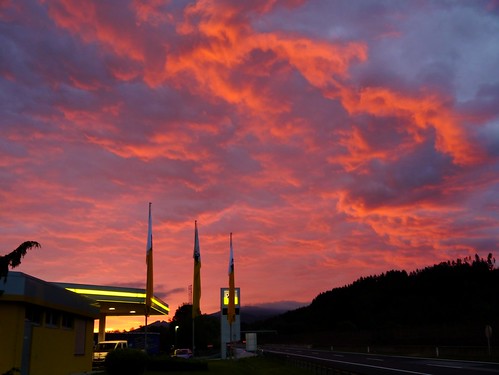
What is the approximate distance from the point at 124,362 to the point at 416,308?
112987 mm

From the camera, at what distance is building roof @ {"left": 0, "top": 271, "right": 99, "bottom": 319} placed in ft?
69.8

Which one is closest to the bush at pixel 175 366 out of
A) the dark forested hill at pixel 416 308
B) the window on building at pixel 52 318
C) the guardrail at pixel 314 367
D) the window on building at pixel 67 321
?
the window on building at pixel 67 321

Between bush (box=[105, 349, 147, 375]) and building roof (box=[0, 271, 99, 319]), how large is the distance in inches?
146

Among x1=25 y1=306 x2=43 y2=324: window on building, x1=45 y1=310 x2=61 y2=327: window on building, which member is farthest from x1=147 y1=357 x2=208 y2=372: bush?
x1=25 y1=306 x2=43 y2=324: window on building

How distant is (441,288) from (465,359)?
89866mm

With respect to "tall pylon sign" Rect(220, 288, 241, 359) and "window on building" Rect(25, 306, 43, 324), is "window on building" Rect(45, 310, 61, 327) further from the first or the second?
"tall pylon sign" Rect(220, 288, 241, 359)

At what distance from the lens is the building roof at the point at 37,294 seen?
2128 centimetres

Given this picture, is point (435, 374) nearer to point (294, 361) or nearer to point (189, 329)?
point (294, 361)

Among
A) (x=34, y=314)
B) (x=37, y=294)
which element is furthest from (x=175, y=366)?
(x=37, y=294)

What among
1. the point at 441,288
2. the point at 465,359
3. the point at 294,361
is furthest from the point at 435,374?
the point at 441,288

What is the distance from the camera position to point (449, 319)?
10719 cm

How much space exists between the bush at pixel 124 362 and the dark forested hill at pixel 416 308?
1453 inches

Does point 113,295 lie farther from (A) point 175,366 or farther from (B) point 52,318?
(B) point 52,318

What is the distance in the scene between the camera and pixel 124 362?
2448 cm
